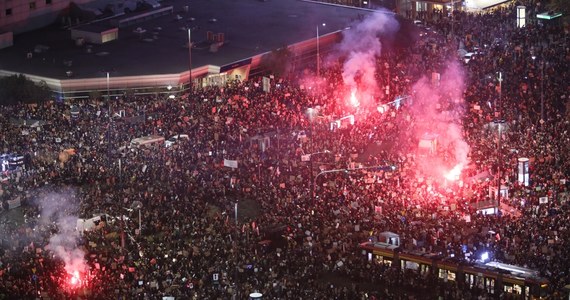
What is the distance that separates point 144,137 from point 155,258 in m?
14.6

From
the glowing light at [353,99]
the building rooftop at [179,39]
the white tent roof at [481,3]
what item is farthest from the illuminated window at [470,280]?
the white tent roof at [481,3]

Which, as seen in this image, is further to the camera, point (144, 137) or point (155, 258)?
point (144, 137)

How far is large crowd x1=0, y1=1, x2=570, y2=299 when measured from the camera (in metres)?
40.1

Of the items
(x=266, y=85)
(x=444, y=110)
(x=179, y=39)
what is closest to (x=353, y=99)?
(x=266, y=85)

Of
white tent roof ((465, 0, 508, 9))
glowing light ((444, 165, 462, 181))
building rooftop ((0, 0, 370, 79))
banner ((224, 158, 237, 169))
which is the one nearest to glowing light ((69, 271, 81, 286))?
banner ((224, 158, 237, 169))

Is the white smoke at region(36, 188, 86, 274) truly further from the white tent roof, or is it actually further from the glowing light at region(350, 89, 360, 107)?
the white tent roof

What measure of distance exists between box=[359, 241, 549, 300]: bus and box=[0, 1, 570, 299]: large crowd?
0.49 m

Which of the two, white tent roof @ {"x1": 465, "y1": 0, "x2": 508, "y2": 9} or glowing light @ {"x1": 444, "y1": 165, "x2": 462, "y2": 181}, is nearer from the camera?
glowing light @ {"x1": 444, "y1": 165, "x2": 462, "y2": 181}

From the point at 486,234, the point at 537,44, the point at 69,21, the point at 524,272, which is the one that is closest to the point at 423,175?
the point at 486,234

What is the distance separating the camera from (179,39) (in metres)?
71.8

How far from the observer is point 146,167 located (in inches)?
1969

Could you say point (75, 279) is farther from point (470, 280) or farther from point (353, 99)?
point (353, 99)

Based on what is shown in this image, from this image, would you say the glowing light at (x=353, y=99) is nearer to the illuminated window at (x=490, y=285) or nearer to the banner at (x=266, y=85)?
the banner at (x=266, y=85)

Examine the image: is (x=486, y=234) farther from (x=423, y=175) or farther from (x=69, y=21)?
(x=69, y=21)
